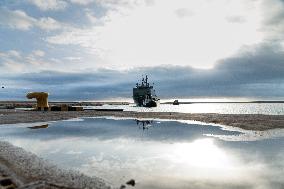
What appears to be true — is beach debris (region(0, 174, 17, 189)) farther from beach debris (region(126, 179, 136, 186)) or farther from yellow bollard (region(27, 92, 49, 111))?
yellow bollard (region(27, 92, 49, 111))

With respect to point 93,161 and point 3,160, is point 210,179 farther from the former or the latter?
point 3,160

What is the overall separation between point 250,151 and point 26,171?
13988mm

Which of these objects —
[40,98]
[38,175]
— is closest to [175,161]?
[38,175]

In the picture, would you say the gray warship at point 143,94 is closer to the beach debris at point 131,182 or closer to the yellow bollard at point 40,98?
the yellow bollard at point 40,98

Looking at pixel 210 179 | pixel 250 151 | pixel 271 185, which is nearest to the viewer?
pixel 271 185

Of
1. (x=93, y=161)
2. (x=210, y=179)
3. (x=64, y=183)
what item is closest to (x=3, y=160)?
(x=93, y=161)

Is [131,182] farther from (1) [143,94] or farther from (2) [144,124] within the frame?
(1) [143,94]

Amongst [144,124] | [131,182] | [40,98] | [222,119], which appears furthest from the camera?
[40,98]

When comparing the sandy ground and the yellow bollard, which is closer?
the sandy ground

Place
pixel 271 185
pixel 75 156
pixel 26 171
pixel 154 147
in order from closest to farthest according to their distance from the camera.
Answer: pixel 271 185 < pixel 26 171 < pixel 75 156 < pixel 154 147

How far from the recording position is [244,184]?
1167 centimetres

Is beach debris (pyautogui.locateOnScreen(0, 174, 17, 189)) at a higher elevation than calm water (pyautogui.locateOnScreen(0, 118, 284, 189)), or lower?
higher

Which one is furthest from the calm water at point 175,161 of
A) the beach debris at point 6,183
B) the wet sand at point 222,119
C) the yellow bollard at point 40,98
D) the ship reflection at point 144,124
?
the yellow bollard at point 40,98

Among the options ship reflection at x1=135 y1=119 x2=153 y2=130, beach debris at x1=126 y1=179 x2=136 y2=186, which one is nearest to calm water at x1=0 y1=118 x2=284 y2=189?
beach debris at x1=126 y1=179 x2=136 y2=186
